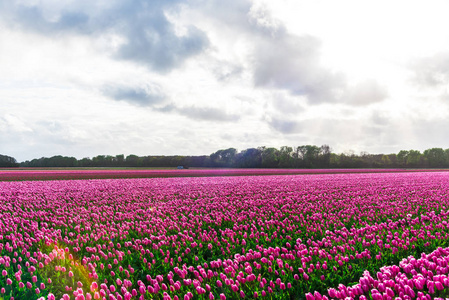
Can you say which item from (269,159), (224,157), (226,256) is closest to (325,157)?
(269,159)

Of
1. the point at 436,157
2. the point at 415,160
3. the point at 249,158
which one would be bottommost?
the point at 415,160

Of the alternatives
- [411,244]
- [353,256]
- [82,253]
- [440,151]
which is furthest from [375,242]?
[440,151]

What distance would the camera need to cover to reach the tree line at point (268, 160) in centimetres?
9000

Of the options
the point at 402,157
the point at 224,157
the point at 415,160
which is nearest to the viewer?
the point at 415,160

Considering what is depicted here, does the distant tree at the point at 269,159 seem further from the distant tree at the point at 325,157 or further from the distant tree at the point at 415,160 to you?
the distant tree at the point at 415,160

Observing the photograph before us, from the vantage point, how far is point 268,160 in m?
92.1

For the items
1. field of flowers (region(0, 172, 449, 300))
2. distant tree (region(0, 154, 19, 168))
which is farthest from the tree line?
field of flowers (region(0, 172, 449, 300))

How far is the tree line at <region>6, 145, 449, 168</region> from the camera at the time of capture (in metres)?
90.0

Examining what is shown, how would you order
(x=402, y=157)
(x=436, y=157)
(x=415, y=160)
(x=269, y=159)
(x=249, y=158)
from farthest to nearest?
(x=402, y=157) → (x=415, y=160) → (x=249, y=158) → (x=436, y=157) → (x=269, y=159)

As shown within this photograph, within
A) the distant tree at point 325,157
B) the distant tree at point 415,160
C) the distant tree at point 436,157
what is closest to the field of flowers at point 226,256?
the distant tree at point 325,157

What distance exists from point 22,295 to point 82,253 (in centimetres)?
222

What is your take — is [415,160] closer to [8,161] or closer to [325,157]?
[325,157]

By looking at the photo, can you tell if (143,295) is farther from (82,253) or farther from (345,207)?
(345,207)

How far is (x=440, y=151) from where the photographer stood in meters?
102
